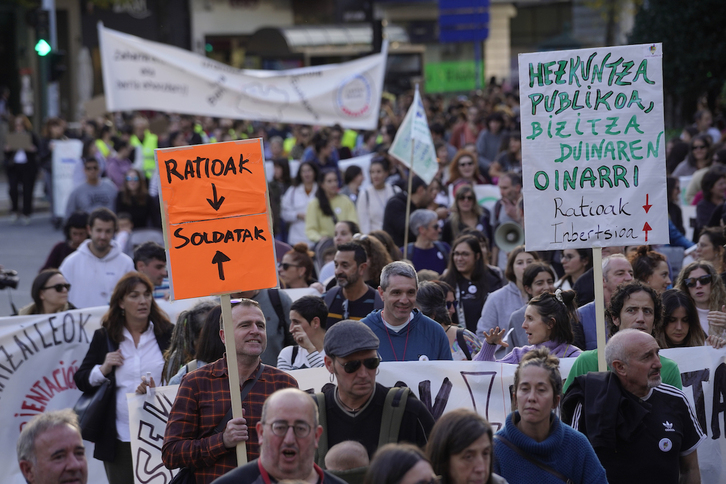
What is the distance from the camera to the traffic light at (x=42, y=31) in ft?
56.2

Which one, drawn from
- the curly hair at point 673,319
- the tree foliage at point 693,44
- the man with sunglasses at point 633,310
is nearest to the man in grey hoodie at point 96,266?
the man with sunglasses at point 633,310

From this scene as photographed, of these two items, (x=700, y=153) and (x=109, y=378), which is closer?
(x=109, y=378)

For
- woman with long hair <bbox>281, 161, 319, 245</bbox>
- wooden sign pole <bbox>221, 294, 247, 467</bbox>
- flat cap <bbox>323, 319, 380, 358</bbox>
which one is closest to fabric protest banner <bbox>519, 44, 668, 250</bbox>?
flat cap <bbox>323, 319, 380, 358</bbox>

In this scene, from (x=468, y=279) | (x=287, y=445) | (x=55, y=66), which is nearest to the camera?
(x=287, y=445)

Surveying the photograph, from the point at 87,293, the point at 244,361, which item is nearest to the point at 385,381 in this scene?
the point at 244,361

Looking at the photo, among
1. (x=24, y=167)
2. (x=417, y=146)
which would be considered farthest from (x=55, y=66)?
(x=417, y=146)

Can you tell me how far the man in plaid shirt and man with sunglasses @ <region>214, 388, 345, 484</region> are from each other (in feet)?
2.24

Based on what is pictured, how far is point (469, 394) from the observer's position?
5.39 metres

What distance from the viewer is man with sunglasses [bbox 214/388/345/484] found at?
3344 mm

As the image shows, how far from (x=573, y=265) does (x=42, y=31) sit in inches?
529

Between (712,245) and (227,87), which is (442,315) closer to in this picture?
(712,245)

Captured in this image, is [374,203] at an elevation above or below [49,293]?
Result: above

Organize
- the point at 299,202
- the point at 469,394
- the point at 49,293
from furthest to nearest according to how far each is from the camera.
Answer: the point at 299,202 → the point at 49,293 → the point at 469,394

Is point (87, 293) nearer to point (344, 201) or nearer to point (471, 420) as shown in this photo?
point (344, 201)
